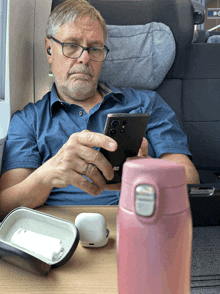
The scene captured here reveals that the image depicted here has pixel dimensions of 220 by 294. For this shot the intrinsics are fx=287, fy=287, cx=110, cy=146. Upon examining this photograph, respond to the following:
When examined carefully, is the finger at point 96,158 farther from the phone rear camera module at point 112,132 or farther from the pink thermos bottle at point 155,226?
the pink thermos bottle at point 155,226

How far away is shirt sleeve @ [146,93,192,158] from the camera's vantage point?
3.79 ft

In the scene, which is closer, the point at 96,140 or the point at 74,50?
the point at 96,140

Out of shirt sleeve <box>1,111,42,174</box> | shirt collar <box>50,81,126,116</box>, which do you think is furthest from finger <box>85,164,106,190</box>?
shirt collar <box>50,81,126,116</box>

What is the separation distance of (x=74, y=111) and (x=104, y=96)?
0.14m

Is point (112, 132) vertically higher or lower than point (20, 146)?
higher

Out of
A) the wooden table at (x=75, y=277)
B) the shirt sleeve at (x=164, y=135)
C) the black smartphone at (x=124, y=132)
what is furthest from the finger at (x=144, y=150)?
the shirt sleeve at (x=164, y=135)

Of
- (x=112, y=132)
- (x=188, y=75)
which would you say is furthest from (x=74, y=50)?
(x=112, y=132)

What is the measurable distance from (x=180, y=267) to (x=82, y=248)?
0.28 meters

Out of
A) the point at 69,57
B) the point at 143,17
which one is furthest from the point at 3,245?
the point at 143,17

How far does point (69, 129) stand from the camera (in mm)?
1170

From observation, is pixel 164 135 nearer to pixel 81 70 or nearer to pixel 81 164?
pixel 81 70

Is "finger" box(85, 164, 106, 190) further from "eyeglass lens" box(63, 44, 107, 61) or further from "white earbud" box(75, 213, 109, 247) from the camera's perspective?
"eyeglass lens" box(63, 44, 107, 61)

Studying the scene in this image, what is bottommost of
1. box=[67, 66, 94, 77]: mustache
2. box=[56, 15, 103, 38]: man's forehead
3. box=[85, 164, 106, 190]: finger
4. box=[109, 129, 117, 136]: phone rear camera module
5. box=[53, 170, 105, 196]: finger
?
box=[53, 170, 105, 196]: finger

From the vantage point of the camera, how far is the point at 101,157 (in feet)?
2.20
